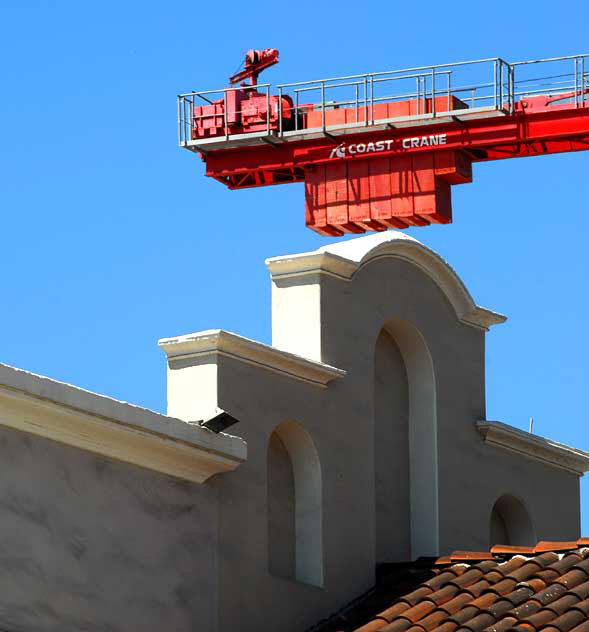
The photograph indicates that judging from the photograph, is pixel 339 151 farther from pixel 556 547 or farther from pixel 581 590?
pixel 581 590

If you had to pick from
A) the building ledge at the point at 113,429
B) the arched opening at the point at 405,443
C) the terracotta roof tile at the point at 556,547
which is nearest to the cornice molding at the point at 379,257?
the arched opening at the point at 405,443

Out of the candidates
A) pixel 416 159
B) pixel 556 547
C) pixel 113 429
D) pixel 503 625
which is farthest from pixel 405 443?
pixel 416 159

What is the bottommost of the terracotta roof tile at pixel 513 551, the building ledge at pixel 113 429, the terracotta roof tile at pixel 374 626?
the terracotta roof tile at pixel 374 626

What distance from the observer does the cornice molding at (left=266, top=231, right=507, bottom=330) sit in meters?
15.8

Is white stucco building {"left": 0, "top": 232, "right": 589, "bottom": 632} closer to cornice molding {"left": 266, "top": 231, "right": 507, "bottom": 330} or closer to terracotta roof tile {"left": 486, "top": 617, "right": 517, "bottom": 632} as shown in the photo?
cornice molding {"left": 266, "top": 231, "right": 507, "bottom": 330}

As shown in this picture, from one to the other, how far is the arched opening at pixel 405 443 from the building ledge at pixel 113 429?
286cm

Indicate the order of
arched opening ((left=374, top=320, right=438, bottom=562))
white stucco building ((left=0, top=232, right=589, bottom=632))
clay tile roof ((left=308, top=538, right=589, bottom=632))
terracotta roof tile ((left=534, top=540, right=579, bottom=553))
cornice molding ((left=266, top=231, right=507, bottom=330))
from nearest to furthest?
1. white stucco building ((left=0, top=232, right=589, bottom=632))
2. clay tile roof ((left=308, top=538, right=589, bottom=632))
3. terracotta roof tile ((left=534, top=540, right=579, bottom=553))
4. cornice molding ((left=266, top=231, right=507, bottom=330))
5. arched opening ((left=374, top=320, right=438, bottom=562))

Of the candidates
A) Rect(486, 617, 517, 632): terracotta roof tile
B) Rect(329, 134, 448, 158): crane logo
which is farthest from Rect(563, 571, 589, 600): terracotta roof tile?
Rect(329, 134, 448, 158): crane logo

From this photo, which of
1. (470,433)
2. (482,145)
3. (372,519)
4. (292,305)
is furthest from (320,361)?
(482,145)

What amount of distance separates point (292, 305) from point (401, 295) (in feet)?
5.08

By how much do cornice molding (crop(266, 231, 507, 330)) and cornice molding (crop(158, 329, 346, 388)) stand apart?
84 cm

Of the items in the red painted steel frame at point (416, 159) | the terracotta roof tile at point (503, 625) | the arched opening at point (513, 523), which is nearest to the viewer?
the terracotta roof tile at point (503, 625)

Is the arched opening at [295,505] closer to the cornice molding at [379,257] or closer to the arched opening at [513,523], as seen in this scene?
the cornice molding at [379,257]

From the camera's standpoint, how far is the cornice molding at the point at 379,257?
15812 mm
